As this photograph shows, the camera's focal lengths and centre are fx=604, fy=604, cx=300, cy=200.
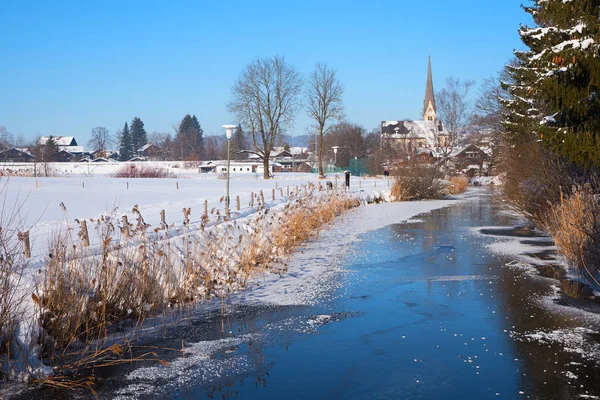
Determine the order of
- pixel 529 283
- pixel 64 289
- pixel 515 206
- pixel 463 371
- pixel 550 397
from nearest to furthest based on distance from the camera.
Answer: pixel 550 397
pixel 463 371
pixel 64 289
pixel 529 283
pixel 515 206

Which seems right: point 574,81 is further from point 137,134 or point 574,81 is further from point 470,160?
point 137,134

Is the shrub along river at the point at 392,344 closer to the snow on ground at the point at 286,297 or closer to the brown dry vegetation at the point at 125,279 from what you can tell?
the snow on ground at the point at 286,297

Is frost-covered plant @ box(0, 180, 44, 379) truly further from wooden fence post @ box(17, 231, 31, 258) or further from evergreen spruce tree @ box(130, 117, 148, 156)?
evergreen spruce tree @ box(130, 117, 148, 156)

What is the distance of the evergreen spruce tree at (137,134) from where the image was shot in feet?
501

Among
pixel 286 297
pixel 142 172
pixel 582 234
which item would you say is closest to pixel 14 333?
pixel 286 297

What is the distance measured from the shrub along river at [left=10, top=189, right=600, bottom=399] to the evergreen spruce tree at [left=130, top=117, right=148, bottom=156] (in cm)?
14699

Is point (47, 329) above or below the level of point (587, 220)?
below

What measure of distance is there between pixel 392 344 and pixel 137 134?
15286cm

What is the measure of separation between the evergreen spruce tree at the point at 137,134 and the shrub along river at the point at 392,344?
482 feet

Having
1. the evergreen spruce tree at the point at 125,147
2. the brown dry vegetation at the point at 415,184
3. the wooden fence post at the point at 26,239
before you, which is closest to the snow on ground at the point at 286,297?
the wooden fence post at the point at 26,239

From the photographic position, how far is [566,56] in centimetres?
951

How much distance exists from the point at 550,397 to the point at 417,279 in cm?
614

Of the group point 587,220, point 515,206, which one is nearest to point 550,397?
point 587,220

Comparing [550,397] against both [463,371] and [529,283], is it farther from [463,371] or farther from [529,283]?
[529,283]
